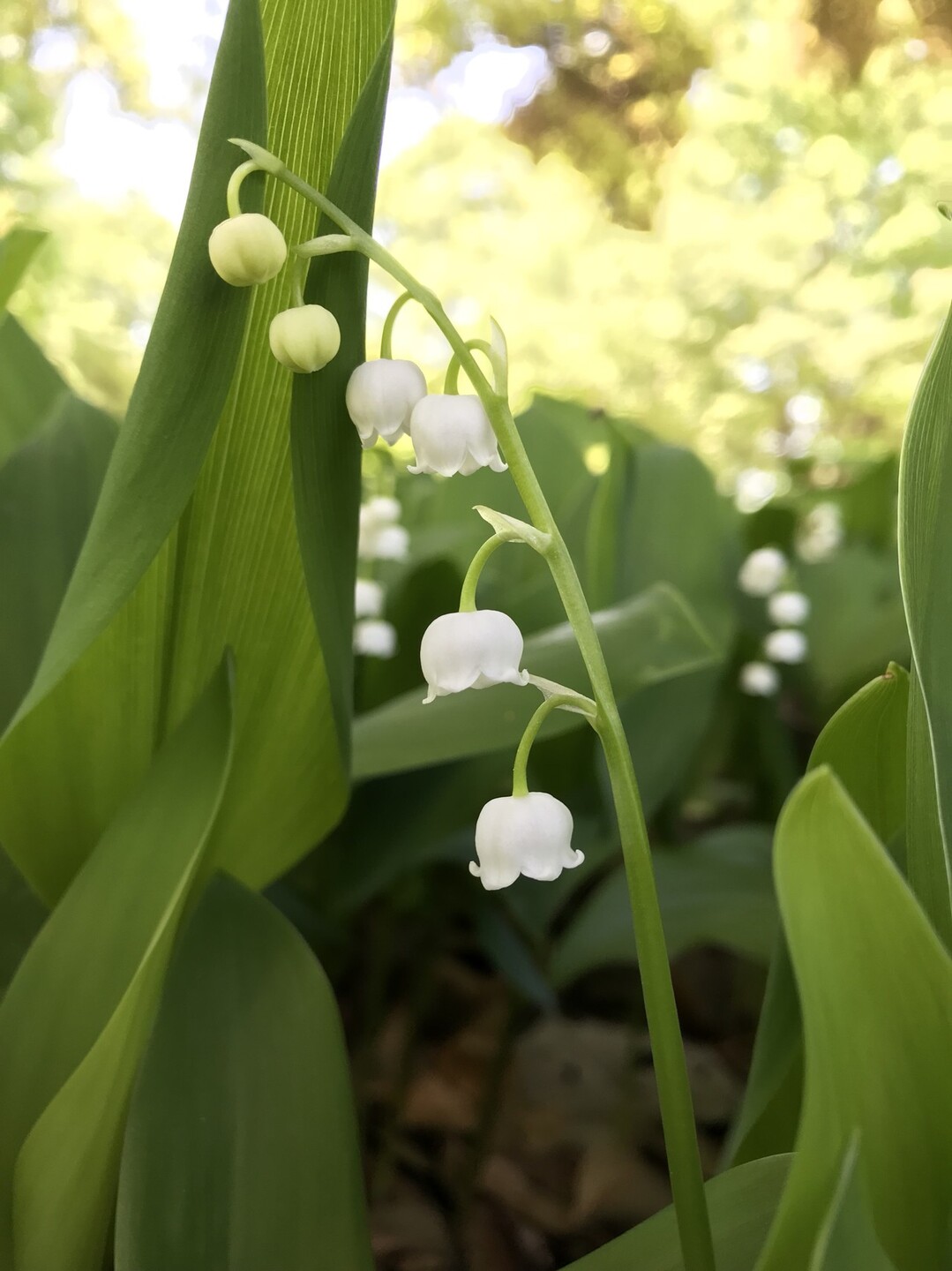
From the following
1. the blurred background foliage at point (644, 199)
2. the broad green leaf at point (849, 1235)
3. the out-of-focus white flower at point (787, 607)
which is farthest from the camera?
the blurred background foliage at point (644, 199)

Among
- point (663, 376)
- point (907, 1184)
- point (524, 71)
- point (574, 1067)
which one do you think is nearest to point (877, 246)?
point (663, 376)

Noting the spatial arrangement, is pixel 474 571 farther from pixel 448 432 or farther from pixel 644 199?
pixel 644 199

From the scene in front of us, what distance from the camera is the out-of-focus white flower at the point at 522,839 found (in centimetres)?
39

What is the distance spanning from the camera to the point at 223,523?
1.78 feet

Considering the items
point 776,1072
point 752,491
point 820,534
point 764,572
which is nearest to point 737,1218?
point 776,1072

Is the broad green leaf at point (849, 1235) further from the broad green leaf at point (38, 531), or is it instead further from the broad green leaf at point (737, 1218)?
the broad green leaf at point (38, 531)

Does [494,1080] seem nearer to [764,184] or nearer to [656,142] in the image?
[764,184]

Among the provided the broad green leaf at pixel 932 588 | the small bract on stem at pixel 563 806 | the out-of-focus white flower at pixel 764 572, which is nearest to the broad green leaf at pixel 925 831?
the broad green leaf at pixel 932 588

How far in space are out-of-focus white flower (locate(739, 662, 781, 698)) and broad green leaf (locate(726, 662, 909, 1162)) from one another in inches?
25.0

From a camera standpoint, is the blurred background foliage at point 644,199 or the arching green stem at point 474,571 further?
the blurred background foliage at point 644,199

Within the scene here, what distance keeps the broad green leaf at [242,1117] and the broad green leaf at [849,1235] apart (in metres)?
0.24

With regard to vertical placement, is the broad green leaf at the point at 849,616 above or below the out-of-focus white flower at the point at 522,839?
below

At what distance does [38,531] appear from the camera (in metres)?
0.67

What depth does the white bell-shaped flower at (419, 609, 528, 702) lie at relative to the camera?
1.26ft
